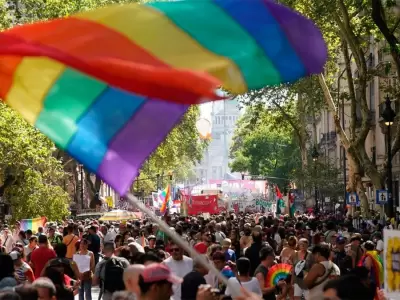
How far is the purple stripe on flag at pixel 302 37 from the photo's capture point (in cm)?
703

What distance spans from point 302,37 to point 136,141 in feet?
4.39

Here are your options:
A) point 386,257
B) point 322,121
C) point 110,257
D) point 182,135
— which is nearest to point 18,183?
point 110,257

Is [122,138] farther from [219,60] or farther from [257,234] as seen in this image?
[257,234]

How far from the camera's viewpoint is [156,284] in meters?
6.27

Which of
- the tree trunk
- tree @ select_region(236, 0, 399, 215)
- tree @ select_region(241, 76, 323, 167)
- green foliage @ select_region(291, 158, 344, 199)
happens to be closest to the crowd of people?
tree @ select_region(236, 0, 399, 215)

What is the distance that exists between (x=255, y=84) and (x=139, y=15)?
0.89m

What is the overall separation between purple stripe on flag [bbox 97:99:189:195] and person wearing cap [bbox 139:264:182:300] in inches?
20.2

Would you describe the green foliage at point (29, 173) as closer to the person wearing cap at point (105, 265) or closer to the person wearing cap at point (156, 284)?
the person wearing cap at point (105, 265)

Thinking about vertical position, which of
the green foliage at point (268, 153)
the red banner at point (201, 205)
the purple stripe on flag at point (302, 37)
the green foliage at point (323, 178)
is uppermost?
the green foliage at point (268, 153)

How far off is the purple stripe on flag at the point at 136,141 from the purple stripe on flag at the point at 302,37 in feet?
2.89

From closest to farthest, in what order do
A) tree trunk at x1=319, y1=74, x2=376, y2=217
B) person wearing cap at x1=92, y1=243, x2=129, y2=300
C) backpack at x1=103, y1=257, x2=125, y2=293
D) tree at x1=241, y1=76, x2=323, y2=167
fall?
1. backpack at x1=103, y1=257, x2=125, y2=293
2. person wearing cap at x1=92, y1=243, x2=129, y2=300
3. tree trunk at x1=319, y1=74, x2=376, y2=217
4. tree at x1=241, y1=76, x2=323, y2=167

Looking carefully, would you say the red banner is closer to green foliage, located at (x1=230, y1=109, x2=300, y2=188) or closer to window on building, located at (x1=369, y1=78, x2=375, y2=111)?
window on building, located at (x1=369, y1=78, x2=375, y2=111)

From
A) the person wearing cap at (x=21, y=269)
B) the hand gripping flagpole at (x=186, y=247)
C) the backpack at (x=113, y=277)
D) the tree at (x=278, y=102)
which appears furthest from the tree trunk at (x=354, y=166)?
the hand gripping flagpole at (x=186, y=247)

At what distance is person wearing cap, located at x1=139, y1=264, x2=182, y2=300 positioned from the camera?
20.5ft
